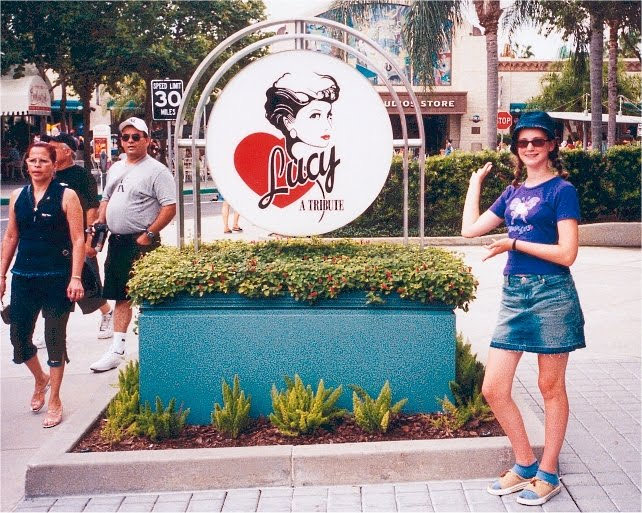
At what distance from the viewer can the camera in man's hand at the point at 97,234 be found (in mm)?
6828

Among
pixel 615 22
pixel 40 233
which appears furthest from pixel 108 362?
pixel 615 22

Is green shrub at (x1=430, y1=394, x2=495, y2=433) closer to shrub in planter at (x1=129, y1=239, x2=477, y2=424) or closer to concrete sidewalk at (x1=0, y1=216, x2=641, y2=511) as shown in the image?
shrub in planter at (x1=129, y1=239, x2=477, y2=424)

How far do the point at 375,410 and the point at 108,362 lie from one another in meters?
2.97

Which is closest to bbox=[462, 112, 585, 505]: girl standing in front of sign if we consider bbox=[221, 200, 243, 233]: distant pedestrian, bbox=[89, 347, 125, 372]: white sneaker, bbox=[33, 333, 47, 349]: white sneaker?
bbox=[89, 347, 125, 372]: white sneaker

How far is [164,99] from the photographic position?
50.7 feet

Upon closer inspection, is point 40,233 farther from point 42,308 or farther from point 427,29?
point 427,29

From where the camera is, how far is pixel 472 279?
499 cm

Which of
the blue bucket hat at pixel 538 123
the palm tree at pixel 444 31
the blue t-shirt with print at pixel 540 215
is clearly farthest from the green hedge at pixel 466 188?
the blue t-shirt with print at pixel 540 215

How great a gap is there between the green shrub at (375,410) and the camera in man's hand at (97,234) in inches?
118

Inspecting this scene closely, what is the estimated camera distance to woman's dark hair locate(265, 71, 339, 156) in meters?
5.29

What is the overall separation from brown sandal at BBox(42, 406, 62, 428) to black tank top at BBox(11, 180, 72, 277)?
0.90m

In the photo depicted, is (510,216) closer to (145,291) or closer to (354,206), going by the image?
(354,206)

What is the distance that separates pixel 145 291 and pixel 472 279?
190 centimetres

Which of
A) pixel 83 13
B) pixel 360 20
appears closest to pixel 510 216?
pixel 360 20
